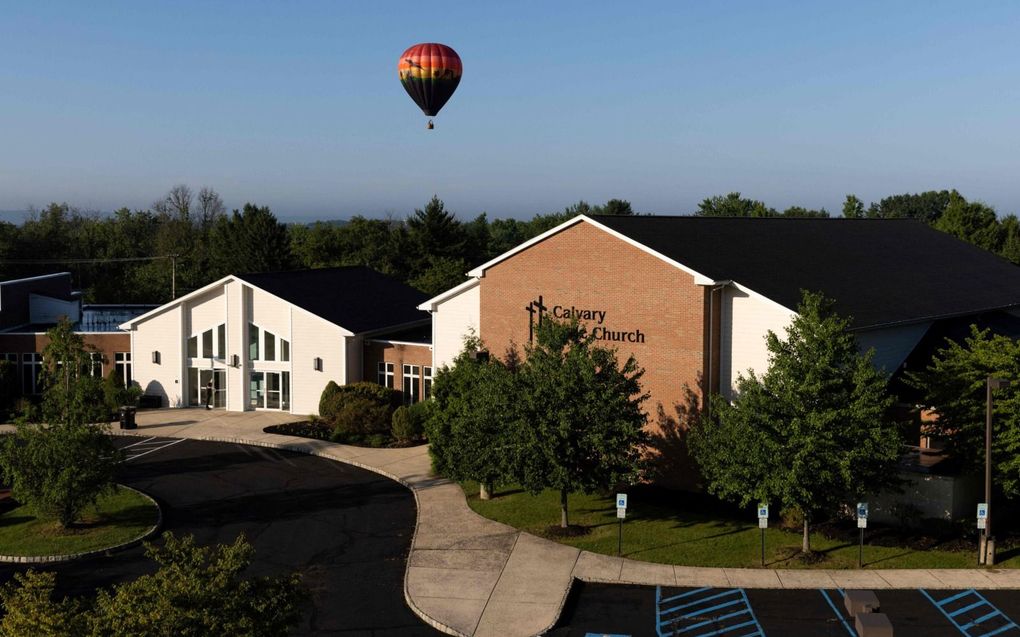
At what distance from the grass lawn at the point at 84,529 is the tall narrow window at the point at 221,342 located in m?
16.2

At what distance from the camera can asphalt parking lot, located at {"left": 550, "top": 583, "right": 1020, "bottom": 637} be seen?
21656 millimetres

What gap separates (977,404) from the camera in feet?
90.7

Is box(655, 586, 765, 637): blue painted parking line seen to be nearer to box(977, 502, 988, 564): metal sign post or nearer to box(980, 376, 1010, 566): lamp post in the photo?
box(977, 502, 988, 564): metal sign post

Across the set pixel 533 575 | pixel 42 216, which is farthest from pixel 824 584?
pixel 42 216

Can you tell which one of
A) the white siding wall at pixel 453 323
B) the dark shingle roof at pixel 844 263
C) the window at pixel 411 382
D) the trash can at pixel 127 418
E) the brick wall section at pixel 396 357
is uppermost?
the dark shingle roof at pixel 844 263

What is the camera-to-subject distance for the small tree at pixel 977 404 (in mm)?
26484

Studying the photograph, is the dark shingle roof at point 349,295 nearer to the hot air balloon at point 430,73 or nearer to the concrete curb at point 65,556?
the hot air balloon at point 430,73

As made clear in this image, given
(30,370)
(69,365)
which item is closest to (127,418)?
(69,365)

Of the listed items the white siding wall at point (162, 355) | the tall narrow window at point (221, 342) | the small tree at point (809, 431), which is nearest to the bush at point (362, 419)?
the tall narrow window at point (221, 342)

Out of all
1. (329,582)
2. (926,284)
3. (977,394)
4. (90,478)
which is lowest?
(329,582)

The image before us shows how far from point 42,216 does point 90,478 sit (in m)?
91.2

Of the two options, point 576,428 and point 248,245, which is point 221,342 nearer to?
point 576,428

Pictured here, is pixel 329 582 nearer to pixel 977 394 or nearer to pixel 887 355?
pixel 977 394

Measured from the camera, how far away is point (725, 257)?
1379 inches
